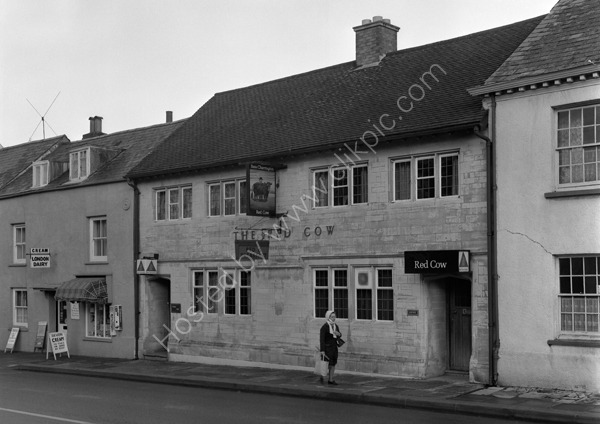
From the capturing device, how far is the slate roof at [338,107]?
20094 mm

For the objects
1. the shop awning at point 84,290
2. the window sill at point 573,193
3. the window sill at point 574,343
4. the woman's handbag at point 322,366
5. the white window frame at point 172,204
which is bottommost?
the woman's handbag at point 322,366

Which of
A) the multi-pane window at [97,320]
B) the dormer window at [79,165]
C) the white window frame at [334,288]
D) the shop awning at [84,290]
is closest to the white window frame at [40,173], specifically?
the dormer window at [79,165]

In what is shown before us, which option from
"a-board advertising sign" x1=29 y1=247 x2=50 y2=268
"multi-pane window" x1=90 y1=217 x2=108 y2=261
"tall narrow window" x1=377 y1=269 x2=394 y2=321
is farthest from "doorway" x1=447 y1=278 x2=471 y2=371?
"a-board advertising sign" x1=29 y1=247 x2=50 y2=268

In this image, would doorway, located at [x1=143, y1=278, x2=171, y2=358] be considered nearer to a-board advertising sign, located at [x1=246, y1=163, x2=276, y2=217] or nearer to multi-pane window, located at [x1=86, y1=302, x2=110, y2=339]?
multi-pane window, located at [x1=86, y1=302, x2=110, y2=339]

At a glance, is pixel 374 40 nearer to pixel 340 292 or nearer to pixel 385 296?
pixel 340 292

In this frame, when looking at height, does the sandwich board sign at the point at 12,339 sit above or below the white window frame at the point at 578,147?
below

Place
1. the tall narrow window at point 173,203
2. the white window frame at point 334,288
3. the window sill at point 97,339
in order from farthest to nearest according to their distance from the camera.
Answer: the window sill at point 97,339, the tall narrow window at point 173,203, the white window frame at point 334,288

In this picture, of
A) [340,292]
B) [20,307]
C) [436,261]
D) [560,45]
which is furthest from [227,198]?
[20,307]

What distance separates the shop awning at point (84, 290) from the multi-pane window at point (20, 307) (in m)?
4.30

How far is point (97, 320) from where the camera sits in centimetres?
2886

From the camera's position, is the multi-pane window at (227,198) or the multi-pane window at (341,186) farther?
the multi-pane window at (227,198)

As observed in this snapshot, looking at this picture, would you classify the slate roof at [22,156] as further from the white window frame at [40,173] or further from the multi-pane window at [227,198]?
the multi-pane window at [227,198]

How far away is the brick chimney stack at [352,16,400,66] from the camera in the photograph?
2459 cm

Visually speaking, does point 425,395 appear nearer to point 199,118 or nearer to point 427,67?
point 427,67
